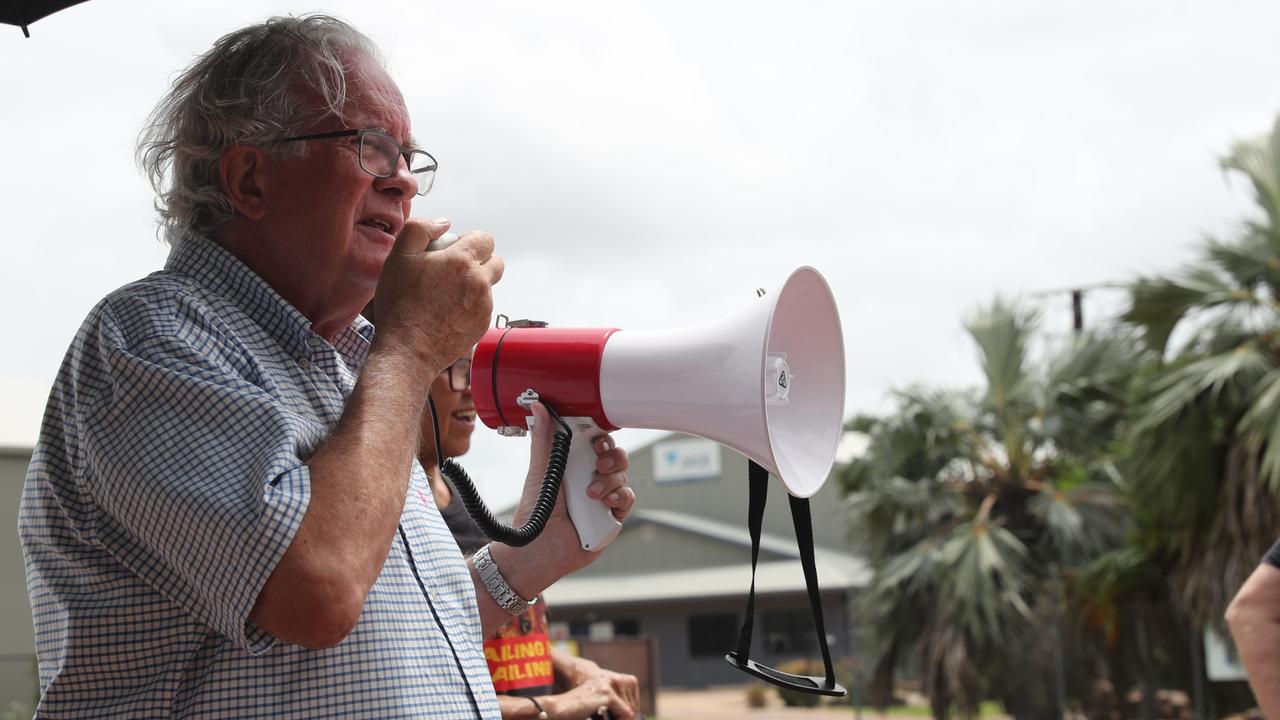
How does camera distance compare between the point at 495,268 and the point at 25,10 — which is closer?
the point at 495,268

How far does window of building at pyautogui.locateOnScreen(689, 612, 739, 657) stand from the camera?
106 feet

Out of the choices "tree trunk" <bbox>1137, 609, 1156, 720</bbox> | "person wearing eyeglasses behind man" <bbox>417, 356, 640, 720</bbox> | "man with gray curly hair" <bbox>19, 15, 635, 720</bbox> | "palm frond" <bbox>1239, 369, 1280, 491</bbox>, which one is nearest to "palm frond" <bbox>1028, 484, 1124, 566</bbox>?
"tree trunk" <bbox>1137, 609, 1156, 720</bbox>

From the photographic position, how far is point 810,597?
81.1 inches

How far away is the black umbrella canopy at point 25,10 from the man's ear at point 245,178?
0.71 m

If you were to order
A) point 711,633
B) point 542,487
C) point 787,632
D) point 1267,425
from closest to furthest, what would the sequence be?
point 542,487 < point 1267,425 < point 787,632 < point 711,633

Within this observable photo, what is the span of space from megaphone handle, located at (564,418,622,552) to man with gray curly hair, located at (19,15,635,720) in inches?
11.3

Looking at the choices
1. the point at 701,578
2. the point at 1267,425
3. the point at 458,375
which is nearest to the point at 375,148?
the point at 458,375

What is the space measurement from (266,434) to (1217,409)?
9.82 meters

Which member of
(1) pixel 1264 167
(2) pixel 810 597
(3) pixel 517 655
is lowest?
(3) pixel 517 655

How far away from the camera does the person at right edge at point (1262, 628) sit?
2857 mm

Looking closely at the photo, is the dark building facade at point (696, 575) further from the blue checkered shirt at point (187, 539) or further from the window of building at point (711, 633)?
the blue checkered shirt at point (187, 539)

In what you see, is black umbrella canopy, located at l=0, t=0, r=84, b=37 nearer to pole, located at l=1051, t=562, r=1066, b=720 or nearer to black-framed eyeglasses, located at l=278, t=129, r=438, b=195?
black-framed eyeglasses, located at l=278, t=129, r=438, b=195

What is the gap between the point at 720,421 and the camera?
6.47 feet

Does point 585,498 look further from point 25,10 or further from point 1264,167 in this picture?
point 1264,167
